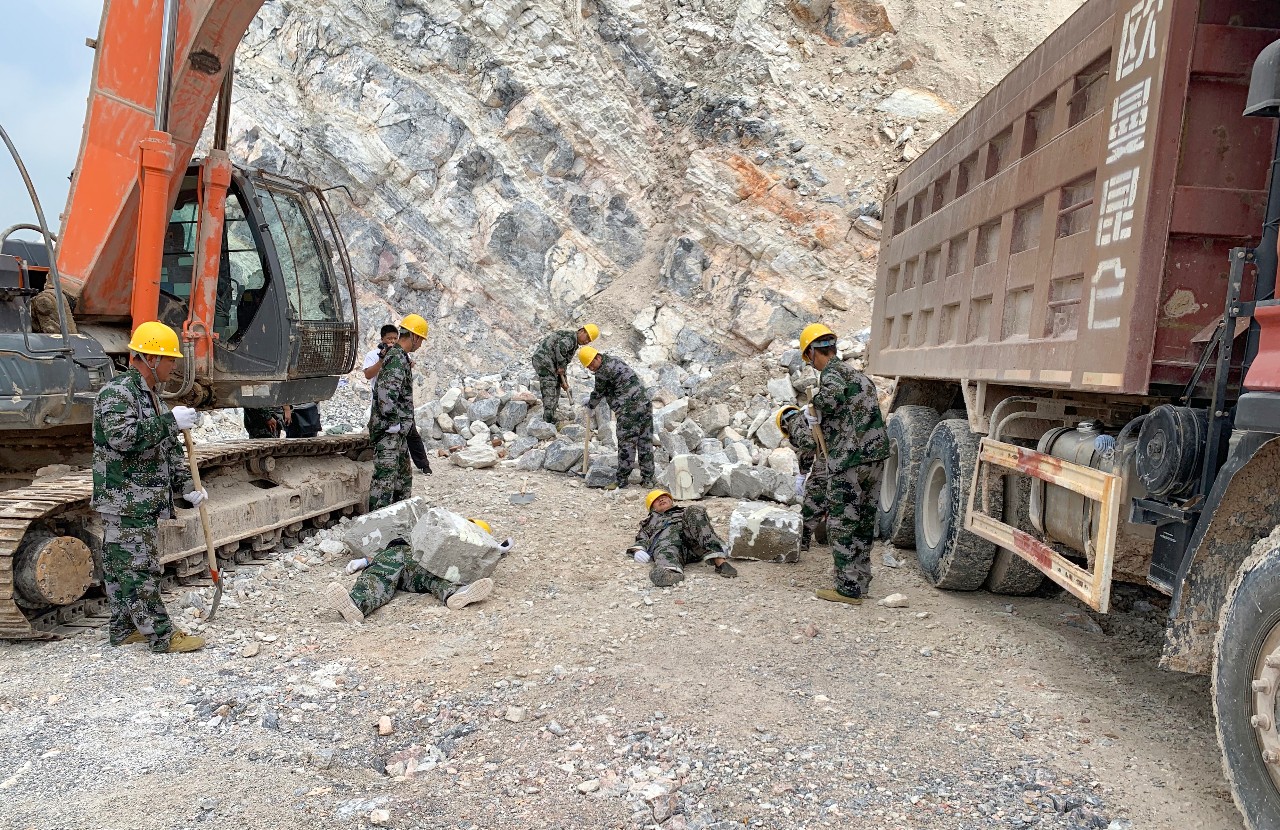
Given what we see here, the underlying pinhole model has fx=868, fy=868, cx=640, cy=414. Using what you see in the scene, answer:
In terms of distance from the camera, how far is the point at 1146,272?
344cm

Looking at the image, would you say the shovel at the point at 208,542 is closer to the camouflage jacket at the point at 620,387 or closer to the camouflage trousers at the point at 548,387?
the camouflage jacket at the point at 620,387

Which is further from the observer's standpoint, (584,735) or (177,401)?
(177,401)

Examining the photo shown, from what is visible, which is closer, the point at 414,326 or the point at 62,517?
the point at 62,517

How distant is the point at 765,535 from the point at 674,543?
683 mm

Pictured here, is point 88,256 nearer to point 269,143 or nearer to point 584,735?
point 584,735

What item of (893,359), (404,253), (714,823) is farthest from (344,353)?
(404,253)

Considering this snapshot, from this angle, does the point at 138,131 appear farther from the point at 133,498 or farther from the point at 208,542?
the point at 208,542

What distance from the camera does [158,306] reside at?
610 centimetres

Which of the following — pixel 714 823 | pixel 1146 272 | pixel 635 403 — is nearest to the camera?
pixel 714 823

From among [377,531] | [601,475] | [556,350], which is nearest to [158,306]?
[377,531]

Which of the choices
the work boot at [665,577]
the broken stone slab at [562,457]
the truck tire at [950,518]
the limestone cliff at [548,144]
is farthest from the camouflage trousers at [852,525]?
the limestone cliff at [548,144]

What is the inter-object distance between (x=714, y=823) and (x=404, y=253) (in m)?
14.9

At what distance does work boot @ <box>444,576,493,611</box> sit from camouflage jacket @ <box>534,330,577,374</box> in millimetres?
6072

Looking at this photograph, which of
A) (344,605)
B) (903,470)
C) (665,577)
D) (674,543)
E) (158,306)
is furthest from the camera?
(903,470)
